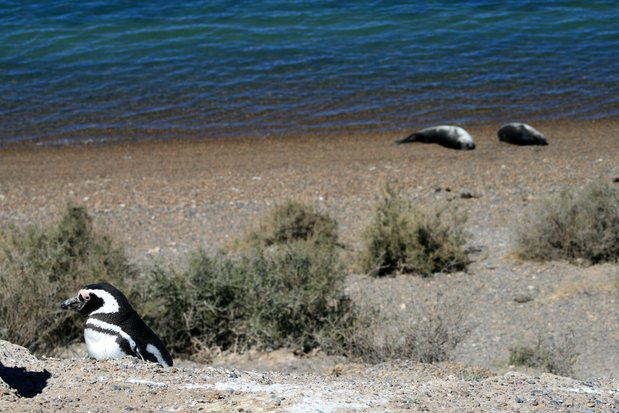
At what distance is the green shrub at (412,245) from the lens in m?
10.7

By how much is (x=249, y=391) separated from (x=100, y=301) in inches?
69.3

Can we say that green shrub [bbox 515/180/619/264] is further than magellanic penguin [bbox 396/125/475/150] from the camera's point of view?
No

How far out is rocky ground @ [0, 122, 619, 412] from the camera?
544 cm

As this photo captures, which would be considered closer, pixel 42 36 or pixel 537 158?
pixel 537 158

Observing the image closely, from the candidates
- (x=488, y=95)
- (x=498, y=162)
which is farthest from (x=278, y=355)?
(x=488, y=95)

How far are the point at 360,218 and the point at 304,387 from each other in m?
7.90

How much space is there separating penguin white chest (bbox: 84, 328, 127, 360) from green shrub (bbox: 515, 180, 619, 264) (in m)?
5.65

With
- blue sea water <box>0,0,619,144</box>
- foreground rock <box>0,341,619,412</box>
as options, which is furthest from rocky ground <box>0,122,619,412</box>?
blue sea water <box>0,0,619,144</box>

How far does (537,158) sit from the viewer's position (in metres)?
17.5

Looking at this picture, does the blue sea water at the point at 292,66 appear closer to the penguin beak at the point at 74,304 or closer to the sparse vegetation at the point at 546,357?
the sparse vegetation at the point at 546,357

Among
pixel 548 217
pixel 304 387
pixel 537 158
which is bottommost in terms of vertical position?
pixel 537 158

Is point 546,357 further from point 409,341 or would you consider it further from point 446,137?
point 446,137

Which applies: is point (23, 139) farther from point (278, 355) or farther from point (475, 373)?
point (475, 373)

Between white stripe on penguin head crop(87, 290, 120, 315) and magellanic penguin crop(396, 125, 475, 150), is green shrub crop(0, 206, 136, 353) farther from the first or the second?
magellanic penguin crop(396, 125, 475, 150)
